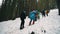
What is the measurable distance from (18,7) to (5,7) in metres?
4.90

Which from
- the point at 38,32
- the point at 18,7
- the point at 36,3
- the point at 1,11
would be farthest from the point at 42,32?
the point at 1,11

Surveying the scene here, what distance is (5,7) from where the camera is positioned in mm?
60719

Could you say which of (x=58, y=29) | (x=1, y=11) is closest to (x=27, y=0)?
(x=1, y=11)

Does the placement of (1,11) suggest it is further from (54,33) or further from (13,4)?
(54,33)

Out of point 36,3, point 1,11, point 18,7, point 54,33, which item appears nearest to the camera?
point 54,33

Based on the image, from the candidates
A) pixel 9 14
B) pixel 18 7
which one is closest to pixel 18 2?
pixel 18 7

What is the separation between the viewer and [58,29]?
17.8 metres

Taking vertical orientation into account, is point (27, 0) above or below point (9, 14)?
above

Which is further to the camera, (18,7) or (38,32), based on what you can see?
(18,7)

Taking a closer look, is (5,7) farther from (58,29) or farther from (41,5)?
(58,29)

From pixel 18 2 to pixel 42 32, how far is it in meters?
38.9

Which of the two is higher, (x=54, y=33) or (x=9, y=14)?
(x=54, y=33)

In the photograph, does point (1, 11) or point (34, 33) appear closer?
point (34, 33)

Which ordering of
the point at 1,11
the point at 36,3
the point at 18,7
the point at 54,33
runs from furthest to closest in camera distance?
1. the point at 1,11
2. the point at 18,7
3. the point at 36,3
4. the point at 54,33
